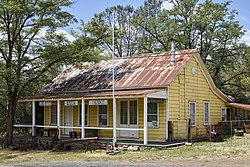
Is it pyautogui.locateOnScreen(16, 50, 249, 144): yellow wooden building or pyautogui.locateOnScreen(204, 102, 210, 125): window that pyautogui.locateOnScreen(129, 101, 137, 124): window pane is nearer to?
pyautogui.locateOnScreen(16, 50, 249, 144): yellow wooden building

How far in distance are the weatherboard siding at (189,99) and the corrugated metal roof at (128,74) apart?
23.4 inches

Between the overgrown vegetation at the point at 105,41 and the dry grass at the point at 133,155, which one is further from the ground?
the overgrown vegetation at the point at 105,41

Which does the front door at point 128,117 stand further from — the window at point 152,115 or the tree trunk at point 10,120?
the tree trunk at point 10,120

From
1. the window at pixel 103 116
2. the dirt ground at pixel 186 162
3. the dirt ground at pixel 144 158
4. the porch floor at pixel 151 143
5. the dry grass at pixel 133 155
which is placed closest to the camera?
the dirt ground at pixel 186 162

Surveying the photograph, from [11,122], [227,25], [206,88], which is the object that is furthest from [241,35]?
[11,122]

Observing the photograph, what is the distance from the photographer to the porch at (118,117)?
18.4m

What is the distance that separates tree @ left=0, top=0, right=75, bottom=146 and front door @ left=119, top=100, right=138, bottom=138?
4.43 m

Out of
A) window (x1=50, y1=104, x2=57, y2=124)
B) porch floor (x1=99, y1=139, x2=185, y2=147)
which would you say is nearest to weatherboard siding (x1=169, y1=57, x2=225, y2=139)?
porch floor (x1=99, y1=139, x2=185, y2=147)

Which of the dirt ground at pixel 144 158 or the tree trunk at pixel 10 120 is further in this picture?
the tree trunk at pixel 10 120

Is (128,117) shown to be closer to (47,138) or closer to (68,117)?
(68,117)

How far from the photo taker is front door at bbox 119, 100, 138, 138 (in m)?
20.2

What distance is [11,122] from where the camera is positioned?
72.8 feet

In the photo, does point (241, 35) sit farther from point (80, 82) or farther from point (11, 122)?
point (11, 122)

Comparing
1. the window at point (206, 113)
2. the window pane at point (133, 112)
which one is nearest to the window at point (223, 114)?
the window at point (206, 113)
